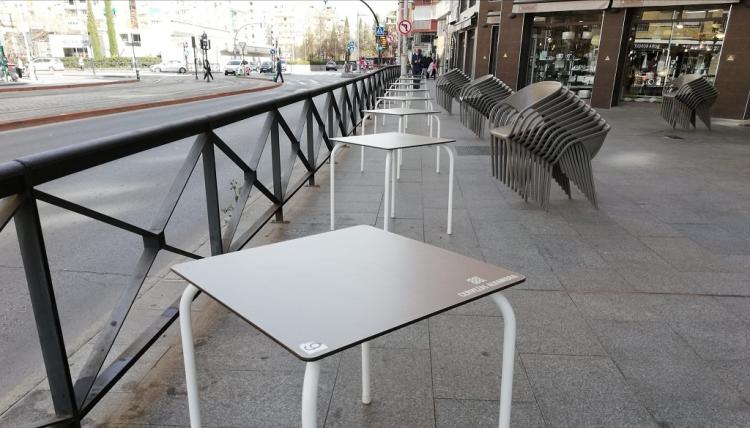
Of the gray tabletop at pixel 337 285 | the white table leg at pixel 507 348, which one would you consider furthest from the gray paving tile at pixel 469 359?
the gray tabletop at pixel 337 285

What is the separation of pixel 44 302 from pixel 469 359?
1.85 metres

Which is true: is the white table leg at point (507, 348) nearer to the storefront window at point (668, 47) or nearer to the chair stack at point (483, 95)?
the chair stack at point (483, 95)

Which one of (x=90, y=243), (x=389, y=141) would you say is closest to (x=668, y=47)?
(x=389, y=141)

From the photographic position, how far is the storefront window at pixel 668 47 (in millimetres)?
14172

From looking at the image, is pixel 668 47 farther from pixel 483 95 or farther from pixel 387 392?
pixel 387 392

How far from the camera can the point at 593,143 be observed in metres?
5.14

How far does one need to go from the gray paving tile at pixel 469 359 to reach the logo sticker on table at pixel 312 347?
4.61 ft

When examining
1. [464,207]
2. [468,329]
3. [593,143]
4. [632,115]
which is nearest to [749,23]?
[632,115]

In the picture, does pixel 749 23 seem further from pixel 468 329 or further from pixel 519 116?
pixel 468 329

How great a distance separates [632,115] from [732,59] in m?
2.48

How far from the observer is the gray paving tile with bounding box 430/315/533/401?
232cm

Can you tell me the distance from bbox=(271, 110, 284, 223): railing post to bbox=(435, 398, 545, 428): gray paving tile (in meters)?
2.88

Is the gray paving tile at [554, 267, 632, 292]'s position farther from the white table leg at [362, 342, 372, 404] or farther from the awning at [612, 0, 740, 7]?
the awning at [612, 0, 740, 7]

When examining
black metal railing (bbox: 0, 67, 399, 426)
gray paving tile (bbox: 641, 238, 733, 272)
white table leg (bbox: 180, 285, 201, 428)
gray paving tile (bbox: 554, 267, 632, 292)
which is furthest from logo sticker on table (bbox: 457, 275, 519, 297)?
gray paving tile (bbox: 641, 238, 733, 272)
